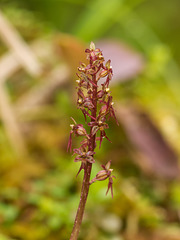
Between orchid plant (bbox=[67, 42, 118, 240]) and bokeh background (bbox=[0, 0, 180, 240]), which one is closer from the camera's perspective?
orchid plant (bbox=[67, 42, 118, 240])

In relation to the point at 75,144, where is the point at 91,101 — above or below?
below

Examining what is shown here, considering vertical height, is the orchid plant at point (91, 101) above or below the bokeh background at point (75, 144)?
below

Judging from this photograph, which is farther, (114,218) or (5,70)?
(5,70)

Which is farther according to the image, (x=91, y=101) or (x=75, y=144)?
(x=75, y=144)

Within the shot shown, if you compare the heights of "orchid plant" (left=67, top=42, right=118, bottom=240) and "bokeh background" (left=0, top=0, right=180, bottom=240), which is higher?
"bokeh background" (left=0, top=0, right=180, bottom=240)

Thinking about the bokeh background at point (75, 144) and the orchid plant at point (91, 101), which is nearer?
the orchid plant at point (91, 101)

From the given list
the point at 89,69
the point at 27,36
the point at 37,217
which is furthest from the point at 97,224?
the point at 27,36

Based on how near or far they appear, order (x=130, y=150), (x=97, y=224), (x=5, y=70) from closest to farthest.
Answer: (x=97, y=224) → (x=130, y=150) → (x=5, y=70)

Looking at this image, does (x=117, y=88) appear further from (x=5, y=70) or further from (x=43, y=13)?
(x=43, y=13)
